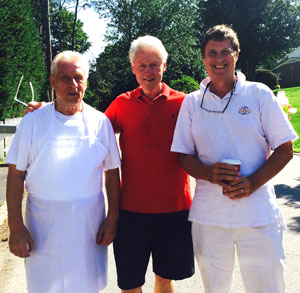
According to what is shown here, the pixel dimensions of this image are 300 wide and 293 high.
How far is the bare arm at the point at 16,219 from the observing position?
2461mm

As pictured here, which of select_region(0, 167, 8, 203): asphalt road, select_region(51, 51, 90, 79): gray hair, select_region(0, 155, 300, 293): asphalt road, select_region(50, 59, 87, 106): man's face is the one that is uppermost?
select_region(51, 51, 90, 79): gray hair

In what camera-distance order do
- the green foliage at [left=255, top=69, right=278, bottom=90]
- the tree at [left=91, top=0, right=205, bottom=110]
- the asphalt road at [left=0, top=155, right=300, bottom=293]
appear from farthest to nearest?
the green foliage at [left=255, top=69, right=278, bottom=90], the tree at [left=91, top=0, right=205, bottom=110], the asphalt road at [left=0, top=155, right=300, bottom=293]

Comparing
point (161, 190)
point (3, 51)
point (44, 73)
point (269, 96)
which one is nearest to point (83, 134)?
point (161, 190)

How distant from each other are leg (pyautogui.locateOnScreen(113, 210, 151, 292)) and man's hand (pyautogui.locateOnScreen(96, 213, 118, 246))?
0.66ft

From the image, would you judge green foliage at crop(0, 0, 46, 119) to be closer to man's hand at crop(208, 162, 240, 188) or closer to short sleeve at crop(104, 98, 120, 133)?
short sleeve at crop(104, 98, 120, 133)

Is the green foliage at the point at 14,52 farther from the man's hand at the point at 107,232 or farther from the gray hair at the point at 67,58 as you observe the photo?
the man's hand at the point at 107,232

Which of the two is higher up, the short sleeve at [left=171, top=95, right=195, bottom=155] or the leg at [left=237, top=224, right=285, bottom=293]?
the short sleeve at [left=171, top=95, right=195, bottom=155]

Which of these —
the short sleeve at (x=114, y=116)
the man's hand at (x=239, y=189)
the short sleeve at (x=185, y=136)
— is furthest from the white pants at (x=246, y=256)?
the short sleeve at (x=114, y=116)

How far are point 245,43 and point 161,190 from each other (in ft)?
113

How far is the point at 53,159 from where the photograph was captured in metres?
2.47

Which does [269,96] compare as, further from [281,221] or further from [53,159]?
[53,159]

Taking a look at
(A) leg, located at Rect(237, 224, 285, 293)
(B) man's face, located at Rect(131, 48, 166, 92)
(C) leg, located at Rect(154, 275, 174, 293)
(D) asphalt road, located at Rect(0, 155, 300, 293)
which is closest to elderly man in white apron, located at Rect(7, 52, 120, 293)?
(B) man's face, located at Rect(131, 48, 166, 92)

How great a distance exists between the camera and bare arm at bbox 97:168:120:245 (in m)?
2.68

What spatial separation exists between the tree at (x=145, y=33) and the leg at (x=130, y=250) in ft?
98.8
